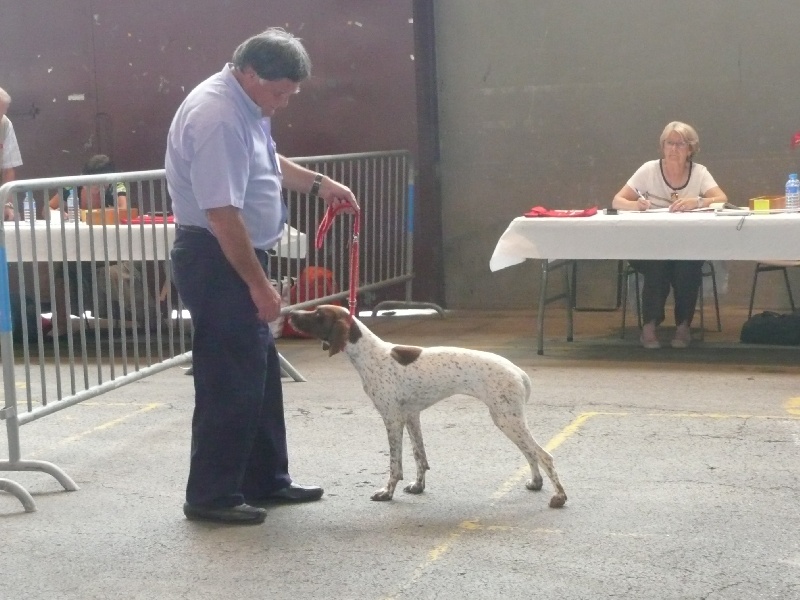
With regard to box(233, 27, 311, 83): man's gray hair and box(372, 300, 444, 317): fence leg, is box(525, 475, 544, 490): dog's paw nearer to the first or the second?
box(233, 27, 311, 83): man's gray hair

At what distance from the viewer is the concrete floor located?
354 cm

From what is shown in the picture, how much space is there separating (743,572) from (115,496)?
7.53ft

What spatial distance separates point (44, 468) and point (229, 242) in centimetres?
144

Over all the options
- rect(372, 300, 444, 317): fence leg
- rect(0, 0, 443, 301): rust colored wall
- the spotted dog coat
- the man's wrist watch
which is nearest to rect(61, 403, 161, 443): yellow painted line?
the spotted dog coat

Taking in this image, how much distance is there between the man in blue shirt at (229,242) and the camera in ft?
12.6

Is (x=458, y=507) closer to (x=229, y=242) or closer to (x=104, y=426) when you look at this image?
(x=229, y=242)

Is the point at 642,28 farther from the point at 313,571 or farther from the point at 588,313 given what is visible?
the point at 313,571

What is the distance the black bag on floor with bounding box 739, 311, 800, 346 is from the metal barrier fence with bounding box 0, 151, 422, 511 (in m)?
2.71

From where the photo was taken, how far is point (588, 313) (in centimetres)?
927

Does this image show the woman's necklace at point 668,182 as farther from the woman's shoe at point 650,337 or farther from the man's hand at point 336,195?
the man's hand at point 336,195

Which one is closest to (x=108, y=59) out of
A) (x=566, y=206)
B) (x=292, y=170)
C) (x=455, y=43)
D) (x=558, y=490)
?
(x=455, y=43)

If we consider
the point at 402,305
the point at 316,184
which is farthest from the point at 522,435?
the point at 402,305

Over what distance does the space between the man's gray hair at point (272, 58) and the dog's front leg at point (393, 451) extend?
1.23 metres

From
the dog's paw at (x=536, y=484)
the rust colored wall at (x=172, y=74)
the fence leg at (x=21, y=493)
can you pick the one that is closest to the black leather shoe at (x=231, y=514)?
the fence leg at (x=21, y=493)
